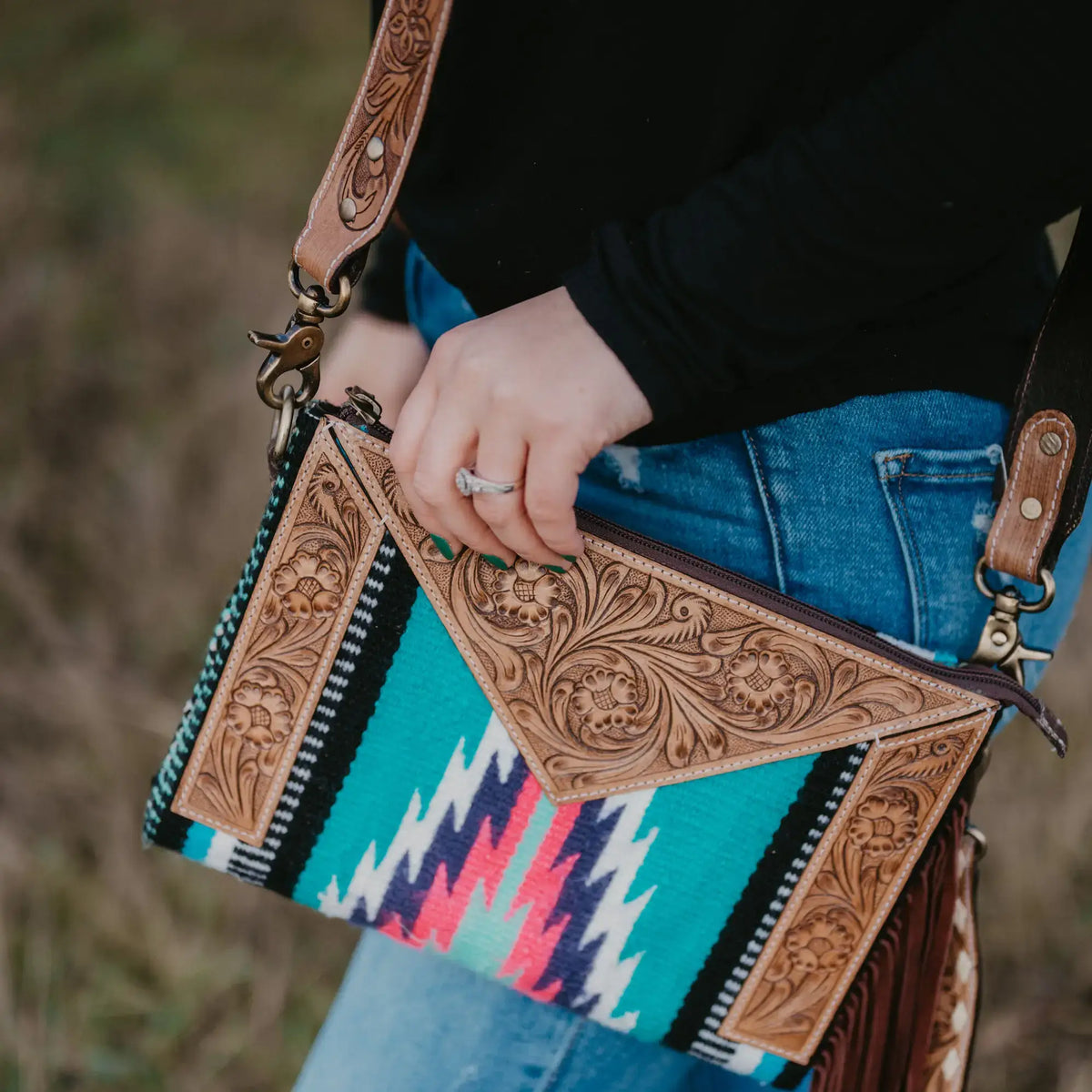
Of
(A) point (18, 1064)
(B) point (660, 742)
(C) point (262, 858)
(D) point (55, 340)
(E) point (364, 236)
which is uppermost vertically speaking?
(D) point (55, 340)

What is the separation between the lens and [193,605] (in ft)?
8.25

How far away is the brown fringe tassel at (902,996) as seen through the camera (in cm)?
85

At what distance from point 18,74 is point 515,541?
372 centimetres

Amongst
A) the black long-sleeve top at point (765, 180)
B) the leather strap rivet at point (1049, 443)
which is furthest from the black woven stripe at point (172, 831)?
the leather strap rivet at point (1049, 443)

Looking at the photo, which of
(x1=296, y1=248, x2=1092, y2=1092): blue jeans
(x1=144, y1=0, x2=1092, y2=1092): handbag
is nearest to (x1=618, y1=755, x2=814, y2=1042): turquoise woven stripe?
(x1=144, y1=0, x2=1092, y2=1092): handbag

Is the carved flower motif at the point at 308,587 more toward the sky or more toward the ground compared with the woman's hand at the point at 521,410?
more toward the ground

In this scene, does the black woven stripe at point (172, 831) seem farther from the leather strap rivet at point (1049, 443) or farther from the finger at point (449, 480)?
the leather strap rivet at point (1049, 443)

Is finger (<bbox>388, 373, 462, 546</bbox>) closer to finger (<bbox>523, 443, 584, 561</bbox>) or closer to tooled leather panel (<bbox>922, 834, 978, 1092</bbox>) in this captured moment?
finger (<bbox>523, 443, 584, 561</bbox>)

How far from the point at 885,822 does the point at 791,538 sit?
0.26 m

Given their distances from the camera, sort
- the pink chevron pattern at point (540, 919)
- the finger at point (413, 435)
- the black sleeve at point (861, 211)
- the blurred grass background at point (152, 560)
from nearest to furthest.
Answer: the black sleeve at point (861, 211) < the finger at point (413, 435) < the pink chevron pattern at point (540, 919) < the blurred grass background at point (152, 560)

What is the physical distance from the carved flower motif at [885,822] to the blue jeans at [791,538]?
0.42 feet

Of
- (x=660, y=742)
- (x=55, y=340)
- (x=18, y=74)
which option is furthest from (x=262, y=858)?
(x=18, y=74)

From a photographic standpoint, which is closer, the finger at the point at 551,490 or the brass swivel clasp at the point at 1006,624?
the finger at the point at 551,490

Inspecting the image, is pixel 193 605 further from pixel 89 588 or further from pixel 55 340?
pixel 55 340
